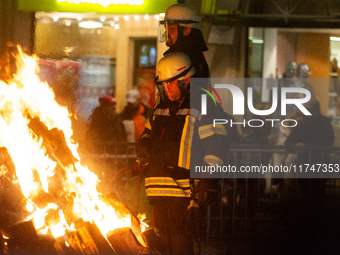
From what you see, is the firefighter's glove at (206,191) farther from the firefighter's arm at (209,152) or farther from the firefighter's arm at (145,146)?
the firefighter's arm at (145,146)

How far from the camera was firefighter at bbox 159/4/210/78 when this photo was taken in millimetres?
4773

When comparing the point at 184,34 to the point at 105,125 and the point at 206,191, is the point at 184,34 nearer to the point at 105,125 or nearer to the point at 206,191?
the point at 206,191

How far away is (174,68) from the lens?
161 inches

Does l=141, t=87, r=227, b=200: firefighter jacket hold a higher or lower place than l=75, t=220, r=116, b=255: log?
higher

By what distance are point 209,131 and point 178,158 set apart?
344mm

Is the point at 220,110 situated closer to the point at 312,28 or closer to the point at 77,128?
the point at 77,128

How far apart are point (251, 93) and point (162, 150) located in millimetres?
5658

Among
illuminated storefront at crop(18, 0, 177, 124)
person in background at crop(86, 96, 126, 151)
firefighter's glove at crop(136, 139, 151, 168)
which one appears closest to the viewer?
firefighter's glove at crop(136, 139, 151, 168)

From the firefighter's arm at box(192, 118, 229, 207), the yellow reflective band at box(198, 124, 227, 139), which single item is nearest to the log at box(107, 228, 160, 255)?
the firefighter's arm at box(192, 118, 229, 207)

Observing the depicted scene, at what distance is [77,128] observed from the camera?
300 inches

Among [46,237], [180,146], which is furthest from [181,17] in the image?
[46,237]

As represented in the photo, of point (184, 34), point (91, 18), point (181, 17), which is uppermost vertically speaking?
point (91, 18)

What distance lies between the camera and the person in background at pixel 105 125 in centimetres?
706

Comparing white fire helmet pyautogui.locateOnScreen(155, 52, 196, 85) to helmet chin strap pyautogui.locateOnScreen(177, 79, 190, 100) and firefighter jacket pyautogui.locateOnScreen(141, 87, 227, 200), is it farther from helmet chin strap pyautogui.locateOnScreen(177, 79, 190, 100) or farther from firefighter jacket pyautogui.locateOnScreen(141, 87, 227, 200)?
firefighter jacket pyautogui.locateOnScreen(141, 87, 227, 200)
